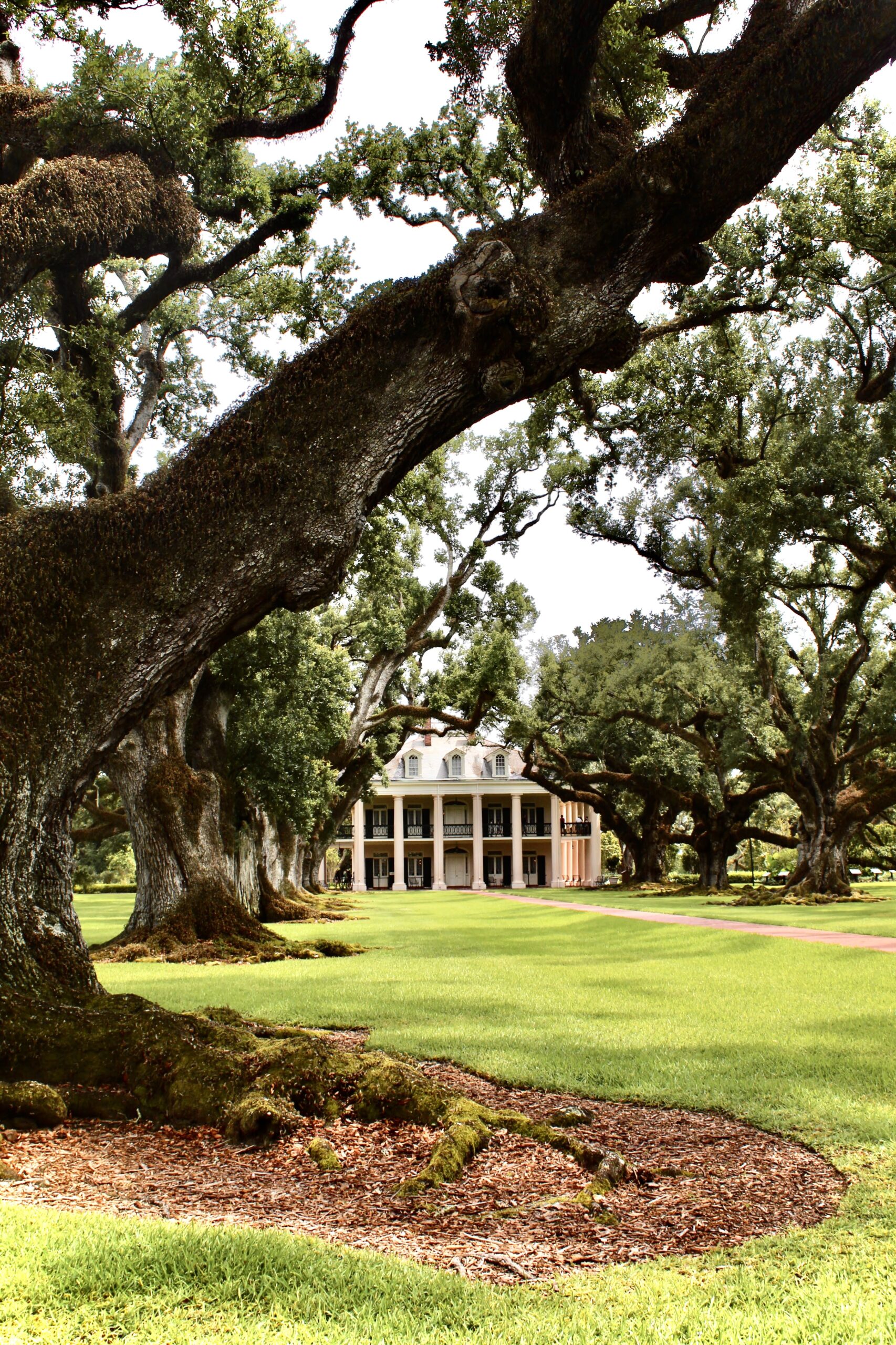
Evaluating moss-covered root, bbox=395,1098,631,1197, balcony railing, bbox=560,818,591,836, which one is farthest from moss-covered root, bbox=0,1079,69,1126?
balcony railing, bbox=560,818,591,836

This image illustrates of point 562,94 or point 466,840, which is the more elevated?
point 562,94

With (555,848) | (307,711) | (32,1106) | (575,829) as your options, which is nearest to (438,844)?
(555,848)

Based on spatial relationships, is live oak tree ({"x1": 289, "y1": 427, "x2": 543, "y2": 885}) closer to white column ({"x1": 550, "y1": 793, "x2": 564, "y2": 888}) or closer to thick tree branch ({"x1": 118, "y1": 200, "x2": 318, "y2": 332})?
thick tree branch ({"x1": 118, "y1": 200, "x2": 318, "y2": 332})

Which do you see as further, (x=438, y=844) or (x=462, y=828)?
(x=462, y=828)

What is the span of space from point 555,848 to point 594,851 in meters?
2.47

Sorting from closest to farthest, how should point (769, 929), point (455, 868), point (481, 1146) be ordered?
point (481, 1146)
point (769, 929)
point (455, 868)

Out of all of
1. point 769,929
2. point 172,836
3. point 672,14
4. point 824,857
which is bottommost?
point 769,929

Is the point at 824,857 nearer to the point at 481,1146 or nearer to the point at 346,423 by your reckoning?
the point at 346,423

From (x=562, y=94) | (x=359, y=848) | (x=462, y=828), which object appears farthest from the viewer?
(x=462, y=828)

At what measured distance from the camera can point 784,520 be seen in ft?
54.8

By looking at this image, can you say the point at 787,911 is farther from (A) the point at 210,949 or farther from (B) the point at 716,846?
(A) the point at 210,949

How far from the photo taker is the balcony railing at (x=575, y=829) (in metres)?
61.7

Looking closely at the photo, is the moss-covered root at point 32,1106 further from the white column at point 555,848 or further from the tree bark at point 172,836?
the white column at point 555,848

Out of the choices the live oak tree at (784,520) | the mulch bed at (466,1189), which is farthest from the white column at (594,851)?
the mulch bed at (466,1189)
